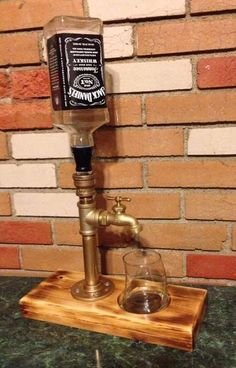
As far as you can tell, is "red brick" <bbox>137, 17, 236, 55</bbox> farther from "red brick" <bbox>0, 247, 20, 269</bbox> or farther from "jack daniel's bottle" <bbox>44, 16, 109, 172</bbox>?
"red brick" <bbox>0, 247, 20, 269</bbox>

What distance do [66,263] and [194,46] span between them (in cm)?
60

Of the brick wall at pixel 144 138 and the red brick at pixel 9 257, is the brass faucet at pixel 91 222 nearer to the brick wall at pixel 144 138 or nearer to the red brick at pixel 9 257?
the brick wall at pixel 144 138

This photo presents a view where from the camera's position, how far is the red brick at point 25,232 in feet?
3.30

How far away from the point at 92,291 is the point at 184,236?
0.83ft

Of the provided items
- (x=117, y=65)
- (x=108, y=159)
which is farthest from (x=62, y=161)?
(x=117, y=65)

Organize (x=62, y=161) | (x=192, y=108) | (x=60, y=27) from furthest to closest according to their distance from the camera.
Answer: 1. (x=62, y=161)
2. (x=192, y=108)
3. (x=60, y=27)

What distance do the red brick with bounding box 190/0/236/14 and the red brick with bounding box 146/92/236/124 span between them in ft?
0.54

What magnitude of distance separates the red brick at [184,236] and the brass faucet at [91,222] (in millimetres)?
155

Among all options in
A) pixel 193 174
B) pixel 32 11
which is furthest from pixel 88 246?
pixel 32 11

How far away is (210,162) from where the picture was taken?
0.87 metres

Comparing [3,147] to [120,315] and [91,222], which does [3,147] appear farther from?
[120,315]

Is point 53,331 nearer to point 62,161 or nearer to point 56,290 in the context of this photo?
point 56,290

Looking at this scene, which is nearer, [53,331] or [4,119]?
[53,331]

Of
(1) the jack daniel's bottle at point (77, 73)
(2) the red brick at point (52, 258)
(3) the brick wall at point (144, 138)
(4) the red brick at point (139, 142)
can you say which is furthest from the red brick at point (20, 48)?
(2) the red brick at point (52, 258)
